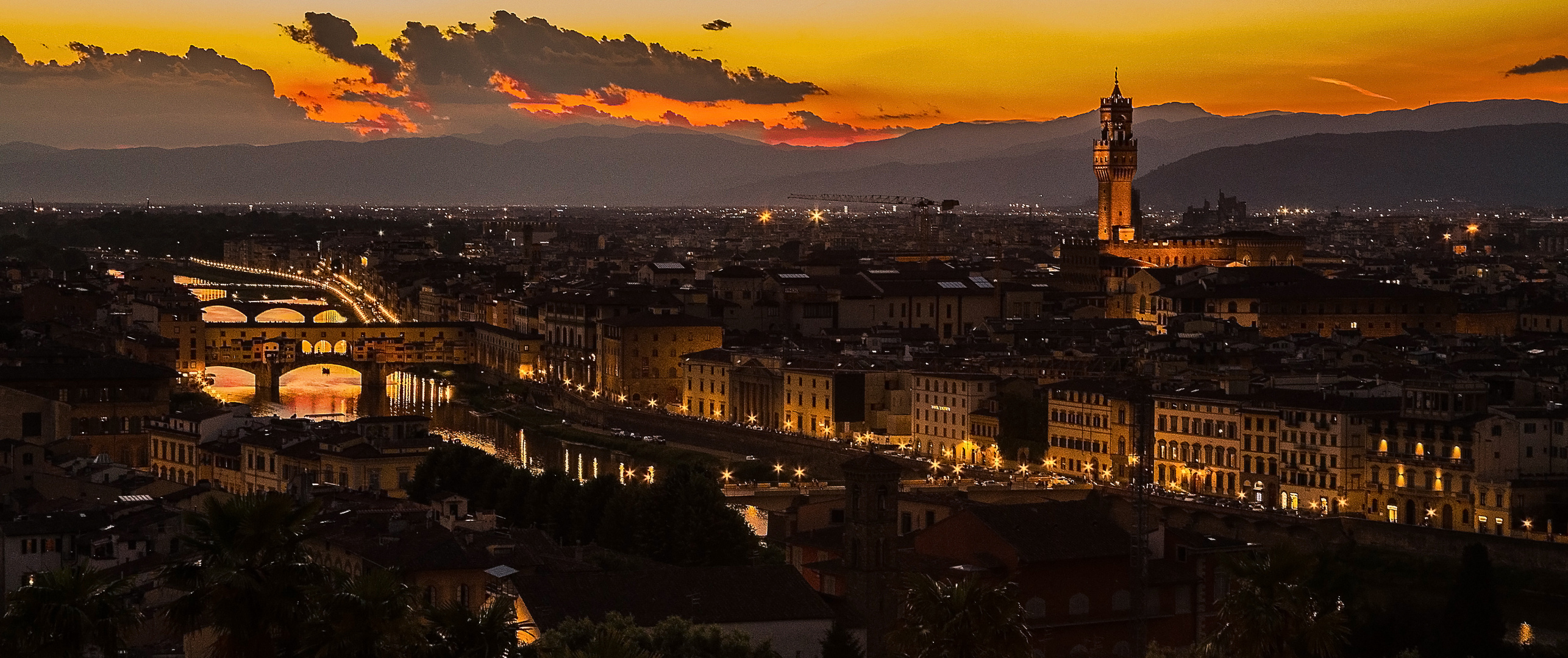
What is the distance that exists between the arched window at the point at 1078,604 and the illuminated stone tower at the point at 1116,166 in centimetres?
5909

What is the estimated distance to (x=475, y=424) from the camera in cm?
5728

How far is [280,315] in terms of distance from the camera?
94812mm

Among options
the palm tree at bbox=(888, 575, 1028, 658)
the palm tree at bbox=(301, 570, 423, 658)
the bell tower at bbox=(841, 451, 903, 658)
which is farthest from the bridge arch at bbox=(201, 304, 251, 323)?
the palm tree at bbox=(301, 570, 423, 658)

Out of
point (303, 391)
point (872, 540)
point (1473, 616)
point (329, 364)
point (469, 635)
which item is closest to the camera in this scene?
point (469, 635)

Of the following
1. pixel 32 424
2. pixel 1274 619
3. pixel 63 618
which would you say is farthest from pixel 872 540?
pixel 32 424

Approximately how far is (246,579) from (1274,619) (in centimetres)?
773

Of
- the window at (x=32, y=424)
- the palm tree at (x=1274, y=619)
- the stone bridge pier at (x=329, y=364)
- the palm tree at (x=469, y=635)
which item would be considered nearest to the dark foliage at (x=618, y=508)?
the window at (x=32, y=424)

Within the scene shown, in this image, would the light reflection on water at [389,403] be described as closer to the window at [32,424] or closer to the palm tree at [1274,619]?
the window at [32,424]

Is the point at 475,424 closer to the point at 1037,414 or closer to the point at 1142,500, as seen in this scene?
the point at 1037,414

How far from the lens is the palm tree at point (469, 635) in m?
16.2

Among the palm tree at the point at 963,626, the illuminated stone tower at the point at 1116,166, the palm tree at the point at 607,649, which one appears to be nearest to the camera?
the palm tree at the point at 607,649

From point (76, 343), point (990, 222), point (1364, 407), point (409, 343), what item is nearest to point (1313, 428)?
point (1364, 407)

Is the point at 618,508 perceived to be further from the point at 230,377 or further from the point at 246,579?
the point at 230,377

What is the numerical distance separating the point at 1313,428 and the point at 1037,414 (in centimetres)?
762
